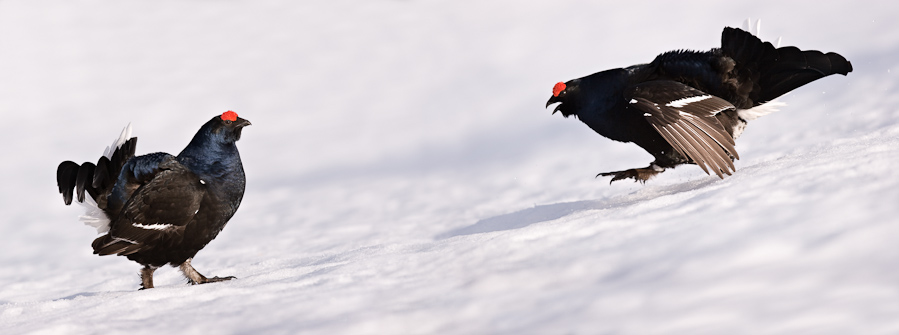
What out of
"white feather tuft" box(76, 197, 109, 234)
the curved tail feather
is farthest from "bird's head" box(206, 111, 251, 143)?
the curved tail feather

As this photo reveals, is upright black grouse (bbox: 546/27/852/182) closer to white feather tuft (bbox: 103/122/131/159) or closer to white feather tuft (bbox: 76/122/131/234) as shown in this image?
white feather tuft (bbox: 103/122/131/159)

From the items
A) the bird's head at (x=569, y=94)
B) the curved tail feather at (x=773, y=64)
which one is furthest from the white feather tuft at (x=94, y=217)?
the curved tail feather at (x=773, y=64)

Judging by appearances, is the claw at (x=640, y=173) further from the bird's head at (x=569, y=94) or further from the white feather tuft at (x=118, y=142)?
the white feather tuft at (x=118, y=142)

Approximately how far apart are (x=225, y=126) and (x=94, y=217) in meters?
1.16

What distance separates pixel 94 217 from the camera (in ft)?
17.0

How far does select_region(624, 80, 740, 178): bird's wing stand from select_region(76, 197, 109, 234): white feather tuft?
12.4ft

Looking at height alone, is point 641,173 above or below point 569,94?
below

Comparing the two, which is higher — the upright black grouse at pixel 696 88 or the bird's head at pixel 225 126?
the bird's head at pixel 225 126

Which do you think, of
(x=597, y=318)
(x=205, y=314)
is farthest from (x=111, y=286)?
(x=597, y=318)

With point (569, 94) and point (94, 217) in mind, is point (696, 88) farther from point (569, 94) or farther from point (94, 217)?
point (94, 217)

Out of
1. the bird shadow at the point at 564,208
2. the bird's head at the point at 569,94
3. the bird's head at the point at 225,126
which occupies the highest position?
the bird's head at the point at 225,126

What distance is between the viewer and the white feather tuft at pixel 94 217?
5172 millimetres

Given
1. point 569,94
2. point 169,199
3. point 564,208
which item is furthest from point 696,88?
point 169,199

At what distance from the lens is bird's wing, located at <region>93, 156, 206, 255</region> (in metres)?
4.70
